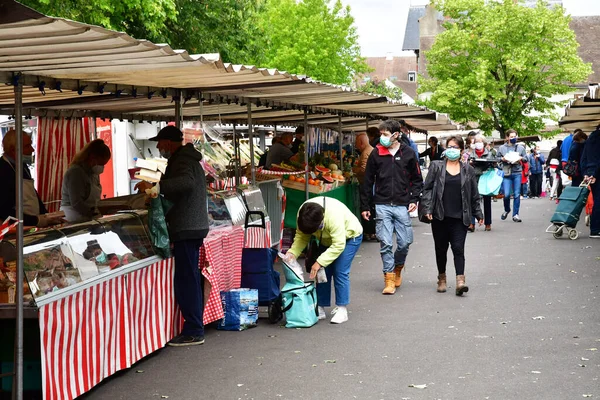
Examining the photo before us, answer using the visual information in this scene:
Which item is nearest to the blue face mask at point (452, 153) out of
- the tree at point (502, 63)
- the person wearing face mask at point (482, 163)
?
the person wearing face mask at point (482, 163)

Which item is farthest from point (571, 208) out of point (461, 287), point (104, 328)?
point (104, 328)

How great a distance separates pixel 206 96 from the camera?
10125mm

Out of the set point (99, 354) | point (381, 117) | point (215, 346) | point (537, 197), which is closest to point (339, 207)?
point (215, 346)

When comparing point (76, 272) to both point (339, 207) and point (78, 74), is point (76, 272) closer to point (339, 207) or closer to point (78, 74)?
point (78, 74)

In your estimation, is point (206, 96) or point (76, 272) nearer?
point (76, 272)

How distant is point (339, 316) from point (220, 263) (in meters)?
1.30

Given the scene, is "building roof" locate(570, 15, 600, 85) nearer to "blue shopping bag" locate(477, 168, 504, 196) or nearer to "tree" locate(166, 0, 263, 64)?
"tree" locate(166, 0, 263, 64)

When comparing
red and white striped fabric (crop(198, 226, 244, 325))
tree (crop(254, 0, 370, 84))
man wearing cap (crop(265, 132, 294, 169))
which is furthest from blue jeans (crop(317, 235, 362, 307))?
tree (crop(254, 0, 370, 84))

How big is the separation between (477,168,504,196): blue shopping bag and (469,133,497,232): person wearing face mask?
15 cm

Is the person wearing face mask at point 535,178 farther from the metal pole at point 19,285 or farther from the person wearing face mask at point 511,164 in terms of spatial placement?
the metal pole at point 19,285

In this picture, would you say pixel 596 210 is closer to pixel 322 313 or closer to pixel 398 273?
pixel 398 273

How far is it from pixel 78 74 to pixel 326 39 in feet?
137

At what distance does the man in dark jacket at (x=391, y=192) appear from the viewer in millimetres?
11086

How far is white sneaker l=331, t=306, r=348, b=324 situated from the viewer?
932cm
